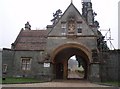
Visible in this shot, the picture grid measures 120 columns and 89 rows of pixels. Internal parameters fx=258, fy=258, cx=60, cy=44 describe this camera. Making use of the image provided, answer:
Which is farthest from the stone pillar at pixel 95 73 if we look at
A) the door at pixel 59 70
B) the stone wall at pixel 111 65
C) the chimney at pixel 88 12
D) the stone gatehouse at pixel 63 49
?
the door at pixel 59 70

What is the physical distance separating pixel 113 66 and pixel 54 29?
29.2 ft

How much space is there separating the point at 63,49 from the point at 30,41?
18.3 ft

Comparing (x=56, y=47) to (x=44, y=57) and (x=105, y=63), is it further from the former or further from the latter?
(x=105, y=63)

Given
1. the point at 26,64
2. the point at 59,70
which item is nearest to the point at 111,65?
the point at 59,70

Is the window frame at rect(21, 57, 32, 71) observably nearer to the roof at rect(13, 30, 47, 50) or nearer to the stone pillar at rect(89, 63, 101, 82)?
the roof at rect(13, 30, 47, 50)

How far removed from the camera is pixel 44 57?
32469 mm

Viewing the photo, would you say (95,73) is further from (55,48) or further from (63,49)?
(55,48)

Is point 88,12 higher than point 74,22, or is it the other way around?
point 88,12

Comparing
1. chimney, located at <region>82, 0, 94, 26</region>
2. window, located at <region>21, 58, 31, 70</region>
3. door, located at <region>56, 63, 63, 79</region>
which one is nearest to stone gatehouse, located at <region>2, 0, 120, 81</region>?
window, located at <region>21, 58, 31, 70</region>

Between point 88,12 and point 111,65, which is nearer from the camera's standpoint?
point 111,65

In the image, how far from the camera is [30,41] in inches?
1438

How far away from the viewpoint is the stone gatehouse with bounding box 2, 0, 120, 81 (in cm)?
3195

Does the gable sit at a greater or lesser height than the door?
greater

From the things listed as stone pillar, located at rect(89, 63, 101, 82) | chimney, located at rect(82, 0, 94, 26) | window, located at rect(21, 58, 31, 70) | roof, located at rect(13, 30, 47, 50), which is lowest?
stone pillar, located at rect(89, 63, 101, 82)
